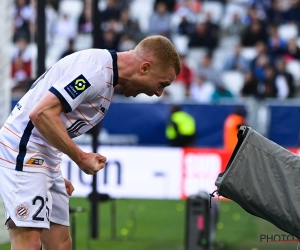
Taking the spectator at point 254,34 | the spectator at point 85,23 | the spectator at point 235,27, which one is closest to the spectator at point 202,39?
the spectator at point 235,27

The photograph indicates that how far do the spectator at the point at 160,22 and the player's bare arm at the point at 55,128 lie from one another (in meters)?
16.7

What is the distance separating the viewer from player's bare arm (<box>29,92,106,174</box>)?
4750 millimetres

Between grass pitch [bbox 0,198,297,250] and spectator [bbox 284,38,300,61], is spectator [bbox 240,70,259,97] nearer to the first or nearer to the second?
spectator [bbox 284,38,300,61]

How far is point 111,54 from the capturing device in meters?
5.08

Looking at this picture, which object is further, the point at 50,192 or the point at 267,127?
the point at 267,127

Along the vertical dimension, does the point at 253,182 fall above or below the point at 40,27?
below

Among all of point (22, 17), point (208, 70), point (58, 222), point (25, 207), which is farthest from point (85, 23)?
point (25, 207)

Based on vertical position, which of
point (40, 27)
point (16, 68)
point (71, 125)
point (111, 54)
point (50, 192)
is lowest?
point (50, 192)

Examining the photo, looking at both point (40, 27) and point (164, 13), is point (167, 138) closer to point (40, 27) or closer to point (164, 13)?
point (164, 13)

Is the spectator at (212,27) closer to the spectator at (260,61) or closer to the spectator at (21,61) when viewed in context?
the spectator at (260,61)

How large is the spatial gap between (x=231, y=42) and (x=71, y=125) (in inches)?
661

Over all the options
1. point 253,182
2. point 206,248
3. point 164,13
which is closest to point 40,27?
point 206,248

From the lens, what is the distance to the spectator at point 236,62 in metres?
20.3

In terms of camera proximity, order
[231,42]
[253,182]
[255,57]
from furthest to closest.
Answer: [231,42] → [255,57] → [253,182]
